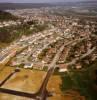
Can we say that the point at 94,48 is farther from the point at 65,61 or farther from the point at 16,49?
the point at 16,49

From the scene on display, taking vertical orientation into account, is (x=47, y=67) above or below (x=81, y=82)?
below

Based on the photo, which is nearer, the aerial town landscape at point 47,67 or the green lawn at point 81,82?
the green lawn at point 81,82

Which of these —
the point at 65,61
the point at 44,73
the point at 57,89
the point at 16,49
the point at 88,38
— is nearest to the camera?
the point at 57,89

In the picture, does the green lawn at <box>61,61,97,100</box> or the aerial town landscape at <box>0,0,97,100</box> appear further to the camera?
the aerial town landscape at <box>0,0,97,100</box>

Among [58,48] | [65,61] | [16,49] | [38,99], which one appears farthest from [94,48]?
[38,99]

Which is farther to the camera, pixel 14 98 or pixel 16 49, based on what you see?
pixel 16 49

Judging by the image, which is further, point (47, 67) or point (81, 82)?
point (47, 67)

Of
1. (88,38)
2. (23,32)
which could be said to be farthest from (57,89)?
(23,32)

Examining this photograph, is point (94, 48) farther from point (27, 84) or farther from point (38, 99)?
point (38, 99)

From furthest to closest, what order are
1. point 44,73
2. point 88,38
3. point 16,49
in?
point 88,38 → point 16,49 → point 44,73
